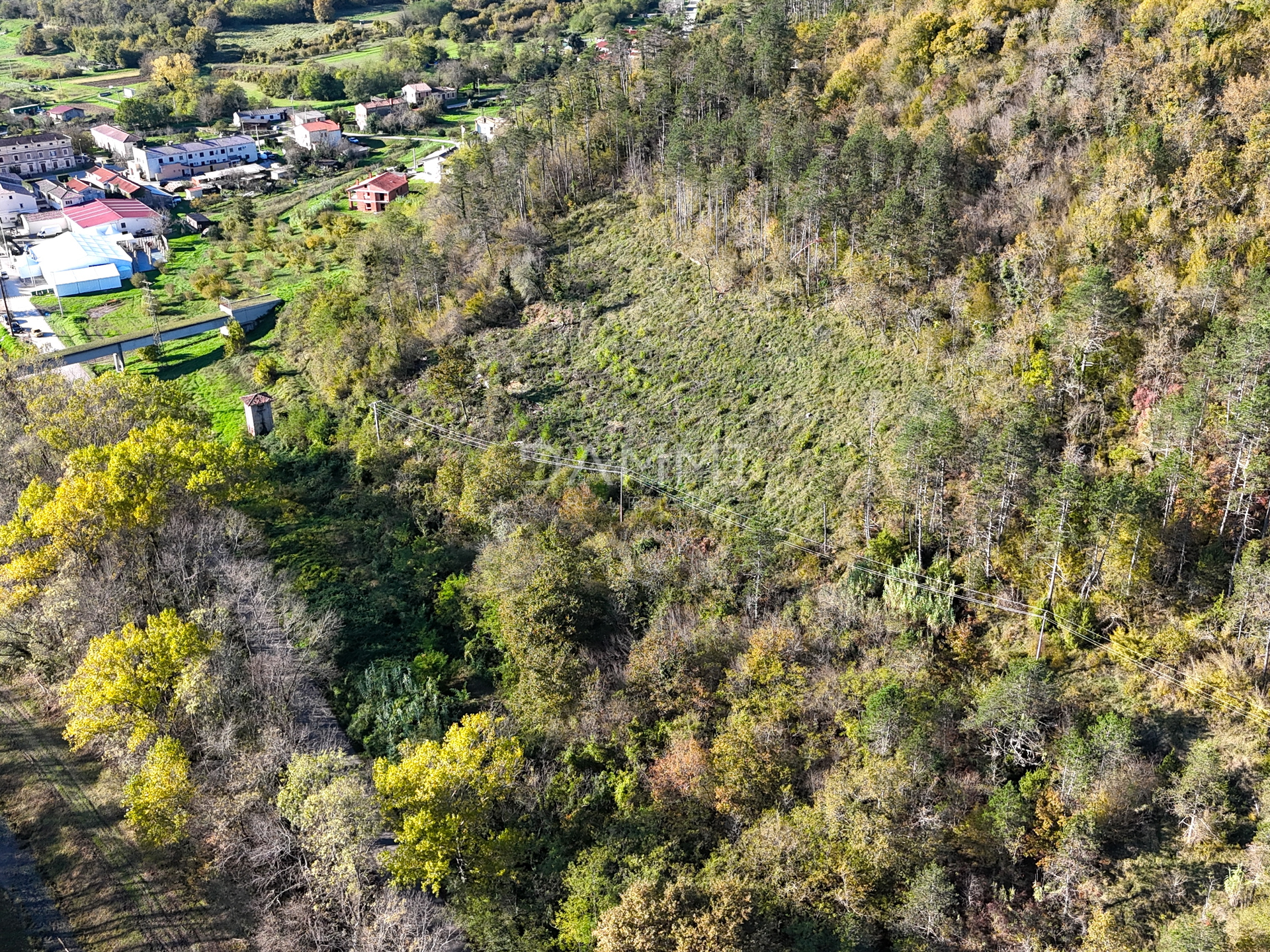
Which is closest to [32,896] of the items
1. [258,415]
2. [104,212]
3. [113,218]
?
[258,415]

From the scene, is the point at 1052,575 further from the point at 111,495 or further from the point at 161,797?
the point at 111,495

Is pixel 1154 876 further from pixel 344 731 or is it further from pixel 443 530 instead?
pixel 443 530

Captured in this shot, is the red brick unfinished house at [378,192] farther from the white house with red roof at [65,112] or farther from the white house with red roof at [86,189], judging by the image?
the white house with red roof at [65,112]

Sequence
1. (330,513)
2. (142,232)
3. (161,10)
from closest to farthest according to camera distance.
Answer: (330,513) → (142,232) → (161,10)

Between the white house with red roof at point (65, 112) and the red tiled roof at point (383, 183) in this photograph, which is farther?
the white house with red roof at point (65, 112)

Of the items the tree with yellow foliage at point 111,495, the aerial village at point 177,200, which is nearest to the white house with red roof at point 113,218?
the aerial village at point 177,200

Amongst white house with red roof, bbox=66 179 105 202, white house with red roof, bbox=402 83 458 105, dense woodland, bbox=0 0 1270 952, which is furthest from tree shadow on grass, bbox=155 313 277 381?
white house with red roof, bbox=402 83 458 105

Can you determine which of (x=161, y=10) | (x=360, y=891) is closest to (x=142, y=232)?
(x=360, y=891)
